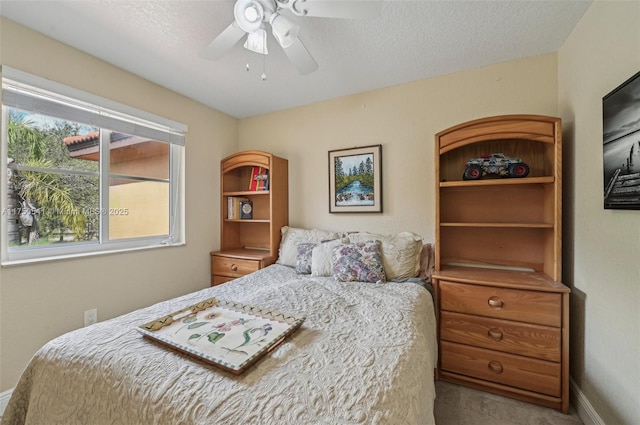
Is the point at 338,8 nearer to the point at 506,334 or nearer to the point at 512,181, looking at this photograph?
the point at 512,181

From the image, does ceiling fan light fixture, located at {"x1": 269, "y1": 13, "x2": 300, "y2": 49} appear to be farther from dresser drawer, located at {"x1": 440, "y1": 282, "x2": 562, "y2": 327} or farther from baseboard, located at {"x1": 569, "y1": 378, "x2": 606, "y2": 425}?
baseboard, located at {"x1": 569, "y1": 378, "x2": 606, "y2": 425}

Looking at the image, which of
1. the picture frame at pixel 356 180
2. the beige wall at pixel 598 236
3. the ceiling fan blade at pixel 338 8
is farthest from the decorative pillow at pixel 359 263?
the ceiling fan blade at pixel 338 8

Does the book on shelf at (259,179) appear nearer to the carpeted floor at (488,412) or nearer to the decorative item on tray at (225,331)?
the decorative item on tray at (225,331)

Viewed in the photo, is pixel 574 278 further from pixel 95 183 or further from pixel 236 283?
pixel 95 183

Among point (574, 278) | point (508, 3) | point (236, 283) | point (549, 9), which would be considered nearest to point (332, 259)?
point (236, 283)

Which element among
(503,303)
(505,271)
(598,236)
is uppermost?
(598,236)

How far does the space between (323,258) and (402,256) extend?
642 millimetres

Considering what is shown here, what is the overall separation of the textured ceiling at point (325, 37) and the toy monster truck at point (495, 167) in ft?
2.62

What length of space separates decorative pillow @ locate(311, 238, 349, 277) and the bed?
82 cm

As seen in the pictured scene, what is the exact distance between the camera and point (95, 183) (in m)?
2.02

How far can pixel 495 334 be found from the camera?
1.67 meters

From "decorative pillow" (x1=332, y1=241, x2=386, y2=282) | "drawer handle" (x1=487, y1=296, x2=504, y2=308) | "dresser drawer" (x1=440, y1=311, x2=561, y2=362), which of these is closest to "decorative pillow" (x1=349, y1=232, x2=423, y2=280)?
"decorative pillow" (x1=332, y1=241, x2=386, y2=282)

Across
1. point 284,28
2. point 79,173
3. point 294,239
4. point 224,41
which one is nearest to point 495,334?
point 294,239

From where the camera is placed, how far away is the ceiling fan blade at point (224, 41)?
4.43 ft
